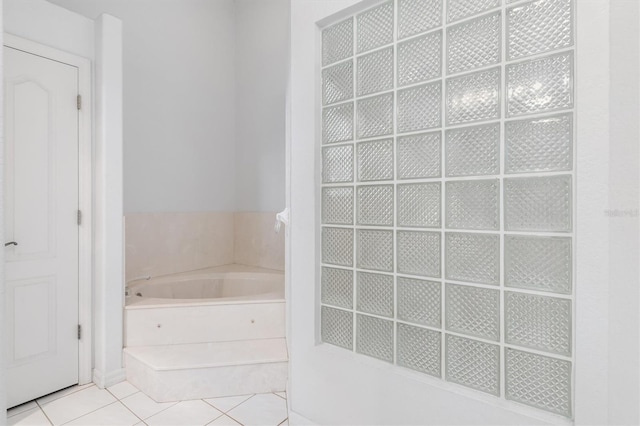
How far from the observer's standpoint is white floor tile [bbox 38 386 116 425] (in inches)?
73.7

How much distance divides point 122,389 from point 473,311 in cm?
206

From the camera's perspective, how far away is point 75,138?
2164mm

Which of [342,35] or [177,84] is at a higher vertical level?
[177,84]

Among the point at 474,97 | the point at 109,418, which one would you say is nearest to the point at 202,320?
the point at 109,418

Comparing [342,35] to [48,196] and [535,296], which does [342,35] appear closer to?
[535,296]

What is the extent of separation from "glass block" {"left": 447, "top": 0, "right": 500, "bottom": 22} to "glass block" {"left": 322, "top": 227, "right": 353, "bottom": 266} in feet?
2.89

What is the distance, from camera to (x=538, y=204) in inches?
43.7

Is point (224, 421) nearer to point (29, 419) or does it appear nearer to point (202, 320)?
point (202, 320)

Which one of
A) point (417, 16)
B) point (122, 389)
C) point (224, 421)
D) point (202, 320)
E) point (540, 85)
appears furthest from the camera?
point (202, 320)

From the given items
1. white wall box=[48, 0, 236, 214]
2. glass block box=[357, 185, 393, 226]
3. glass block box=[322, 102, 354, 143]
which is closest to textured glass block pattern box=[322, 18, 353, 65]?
glass block box=[322, 102, 354, 143]

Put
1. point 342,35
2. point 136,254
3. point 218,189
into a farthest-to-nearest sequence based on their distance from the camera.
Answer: point 218,189 → point 136,254 → point 342,35
